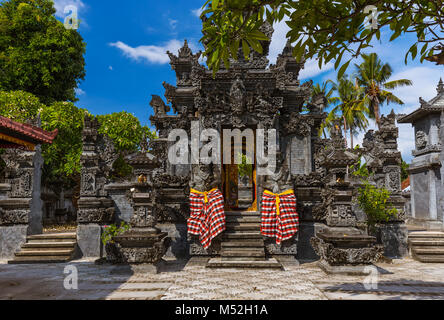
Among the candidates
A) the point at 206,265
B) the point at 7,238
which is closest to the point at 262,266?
the point at 206,265

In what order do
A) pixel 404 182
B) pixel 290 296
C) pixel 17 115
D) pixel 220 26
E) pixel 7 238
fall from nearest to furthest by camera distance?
1. pixel 220 26
2. pixel 290 296
3. pixel 7 238
4. pixel 17 115
5. pixel 404 182

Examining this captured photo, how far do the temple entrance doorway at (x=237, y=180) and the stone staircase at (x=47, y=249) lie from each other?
221 inches

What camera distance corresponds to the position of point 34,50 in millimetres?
20297

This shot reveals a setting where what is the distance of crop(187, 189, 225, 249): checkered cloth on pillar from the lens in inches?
372

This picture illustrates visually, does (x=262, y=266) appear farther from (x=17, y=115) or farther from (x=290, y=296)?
(x=17, y=115)

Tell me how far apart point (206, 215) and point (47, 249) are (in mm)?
5428

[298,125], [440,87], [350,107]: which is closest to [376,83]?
[350,107]

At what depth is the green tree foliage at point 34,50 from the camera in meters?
20.0

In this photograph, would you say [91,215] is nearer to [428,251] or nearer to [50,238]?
[50,238]

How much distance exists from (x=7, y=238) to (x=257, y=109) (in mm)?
9500

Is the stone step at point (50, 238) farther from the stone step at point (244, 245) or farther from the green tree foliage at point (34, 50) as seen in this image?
the green tree foliage at point (34, 50)

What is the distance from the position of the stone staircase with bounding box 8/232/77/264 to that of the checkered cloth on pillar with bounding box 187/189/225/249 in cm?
420

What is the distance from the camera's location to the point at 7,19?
20.3 metres

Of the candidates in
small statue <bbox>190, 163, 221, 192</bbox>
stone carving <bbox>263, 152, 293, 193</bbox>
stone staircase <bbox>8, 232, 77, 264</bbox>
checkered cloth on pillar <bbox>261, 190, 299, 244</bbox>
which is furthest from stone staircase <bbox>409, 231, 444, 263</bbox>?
stone staircase <bbox>8, 232, 77, 264</bbox>
